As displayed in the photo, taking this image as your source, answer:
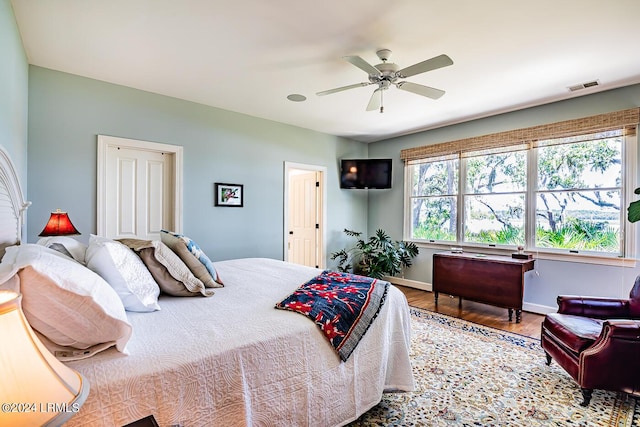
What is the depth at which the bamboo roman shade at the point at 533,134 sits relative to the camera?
340 centimetres

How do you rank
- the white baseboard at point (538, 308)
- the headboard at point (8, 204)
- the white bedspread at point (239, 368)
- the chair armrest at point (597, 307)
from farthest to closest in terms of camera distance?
the white baseboard at point (538, 308) < the chair armrest at point (597, 307) < the headboard at point (8, 204) < the white bedspread at point (239, 368)

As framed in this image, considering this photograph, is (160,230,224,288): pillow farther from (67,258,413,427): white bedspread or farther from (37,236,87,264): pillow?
(37,236,87,264): pillow

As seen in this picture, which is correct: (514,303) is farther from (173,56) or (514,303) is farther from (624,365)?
(173,56)

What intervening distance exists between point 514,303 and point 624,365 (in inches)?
68.0

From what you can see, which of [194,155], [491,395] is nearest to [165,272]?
[491,395]

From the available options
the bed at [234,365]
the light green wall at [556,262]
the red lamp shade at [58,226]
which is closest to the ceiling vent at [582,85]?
the light green wall at [556,262]

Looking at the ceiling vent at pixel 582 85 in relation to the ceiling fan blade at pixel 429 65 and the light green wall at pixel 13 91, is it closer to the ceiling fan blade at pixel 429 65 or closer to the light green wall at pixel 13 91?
the ceiling fan blade at pixel 429 65

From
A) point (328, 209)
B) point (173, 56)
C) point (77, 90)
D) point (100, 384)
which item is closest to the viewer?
point (100, 384)

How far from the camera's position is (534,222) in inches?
161

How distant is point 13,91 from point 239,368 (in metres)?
2.64

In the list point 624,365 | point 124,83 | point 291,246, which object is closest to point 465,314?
point 624,365

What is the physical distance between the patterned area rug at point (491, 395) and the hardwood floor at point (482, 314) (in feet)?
1.51

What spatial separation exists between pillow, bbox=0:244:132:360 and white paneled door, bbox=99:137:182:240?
264 centimetres

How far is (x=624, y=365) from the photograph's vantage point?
6.31 ft
